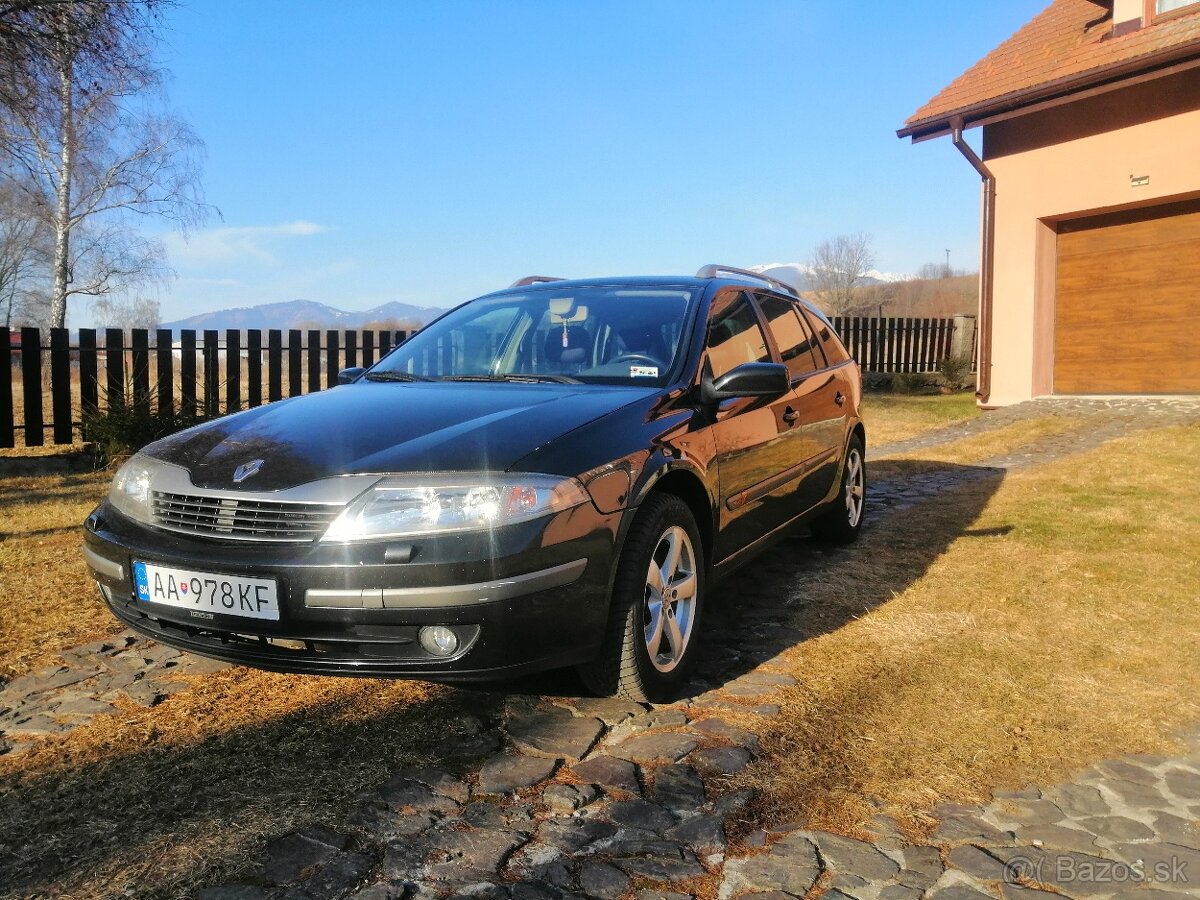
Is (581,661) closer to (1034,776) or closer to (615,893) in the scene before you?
(615,893)

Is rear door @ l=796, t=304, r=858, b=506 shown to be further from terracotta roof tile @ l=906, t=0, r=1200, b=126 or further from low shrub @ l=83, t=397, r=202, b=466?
terracotta roof tile @ l=906, t=0, r=1200, b=126

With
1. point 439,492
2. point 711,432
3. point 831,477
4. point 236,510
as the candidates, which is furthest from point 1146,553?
point 236,510

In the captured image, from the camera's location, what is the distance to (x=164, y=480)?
3145 mm

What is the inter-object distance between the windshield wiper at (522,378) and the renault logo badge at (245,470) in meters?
1.18

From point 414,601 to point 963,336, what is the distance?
66.0 ft

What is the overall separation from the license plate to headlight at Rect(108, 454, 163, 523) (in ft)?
0.71

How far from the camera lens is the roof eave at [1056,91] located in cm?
1154

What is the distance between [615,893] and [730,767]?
2.54 feet

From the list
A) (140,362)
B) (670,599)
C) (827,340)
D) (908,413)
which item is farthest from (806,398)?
(908,413)

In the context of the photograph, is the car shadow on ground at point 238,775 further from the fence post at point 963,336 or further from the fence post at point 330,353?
the fence post at point 963,336

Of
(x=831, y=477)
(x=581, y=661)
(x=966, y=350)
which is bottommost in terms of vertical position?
(x=581, y=661)

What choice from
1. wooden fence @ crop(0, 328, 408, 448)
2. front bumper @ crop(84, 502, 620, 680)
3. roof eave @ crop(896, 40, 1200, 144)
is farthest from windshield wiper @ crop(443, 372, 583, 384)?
roof eave @ crop(896, 40, 1200, 144)

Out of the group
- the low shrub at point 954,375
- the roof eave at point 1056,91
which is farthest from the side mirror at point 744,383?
the low shrub at point 954,375

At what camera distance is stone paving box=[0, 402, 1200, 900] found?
7.43ft
